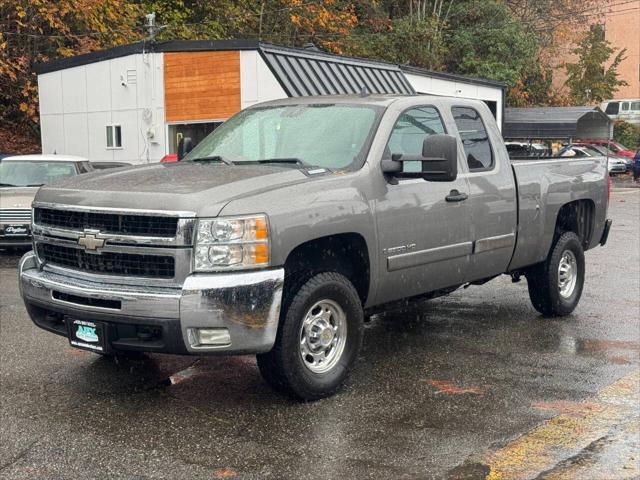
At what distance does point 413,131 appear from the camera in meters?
6.42

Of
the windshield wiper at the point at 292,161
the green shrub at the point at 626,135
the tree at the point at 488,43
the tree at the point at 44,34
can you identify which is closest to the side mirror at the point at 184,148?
the windshield wiper at the point at 292,161

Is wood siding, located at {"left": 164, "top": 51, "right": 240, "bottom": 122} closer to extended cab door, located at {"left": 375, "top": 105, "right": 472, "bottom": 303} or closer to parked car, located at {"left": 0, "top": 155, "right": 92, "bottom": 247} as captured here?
parked car, located at {"left": 0, "top": 155, "right": 92, "bottom": 247}

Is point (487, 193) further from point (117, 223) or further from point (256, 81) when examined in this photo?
point (256, 81)

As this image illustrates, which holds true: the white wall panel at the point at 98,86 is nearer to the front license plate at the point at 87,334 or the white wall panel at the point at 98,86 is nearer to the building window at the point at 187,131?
the building window at the point at 187,131

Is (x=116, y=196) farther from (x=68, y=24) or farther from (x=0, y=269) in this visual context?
(x=68, y=24)

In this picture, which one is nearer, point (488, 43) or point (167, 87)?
point (167, 87)

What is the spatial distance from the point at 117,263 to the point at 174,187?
1.86 ft

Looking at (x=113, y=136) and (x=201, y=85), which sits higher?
(x=201, y=85)

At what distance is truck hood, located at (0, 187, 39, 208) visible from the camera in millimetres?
13031

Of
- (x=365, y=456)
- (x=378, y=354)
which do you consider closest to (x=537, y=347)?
(x=378, y=354)

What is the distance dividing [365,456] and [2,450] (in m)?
1.95

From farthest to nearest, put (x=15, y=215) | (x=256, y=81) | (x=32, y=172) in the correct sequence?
(x=256, y=81) → (x=32, y=172) → (x=15, y=215)

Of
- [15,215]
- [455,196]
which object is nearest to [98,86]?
[15,215]

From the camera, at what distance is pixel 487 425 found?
16.4ft
